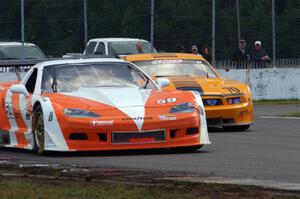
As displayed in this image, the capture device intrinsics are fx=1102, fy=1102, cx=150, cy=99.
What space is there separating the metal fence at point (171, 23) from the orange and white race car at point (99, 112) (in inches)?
569

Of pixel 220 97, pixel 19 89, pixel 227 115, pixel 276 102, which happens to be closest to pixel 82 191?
pixel 19 89

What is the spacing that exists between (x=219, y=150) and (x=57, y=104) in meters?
2.02

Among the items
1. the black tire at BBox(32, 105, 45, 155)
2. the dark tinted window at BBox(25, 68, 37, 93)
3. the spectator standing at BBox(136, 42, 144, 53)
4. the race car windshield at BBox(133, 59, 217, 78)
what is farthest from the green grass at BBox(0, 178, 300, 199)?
the spectator standing at BBox(136, 42, 144, 53)

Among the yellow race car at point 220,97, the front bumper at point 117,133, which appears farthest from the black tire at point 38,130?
the yellow race car at point 220,97

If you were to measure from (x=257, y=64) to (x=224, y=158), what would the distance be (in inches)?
679

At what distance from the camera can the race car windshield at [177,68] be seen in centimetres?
1823

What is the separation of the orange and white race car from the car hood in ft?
10.8

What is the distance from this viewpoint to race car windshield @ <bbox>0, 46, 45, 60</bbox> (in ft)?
94.1

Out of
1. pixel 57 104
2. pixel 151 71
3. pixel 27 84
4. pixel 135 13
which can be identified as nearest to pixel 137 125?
pixel 57 104

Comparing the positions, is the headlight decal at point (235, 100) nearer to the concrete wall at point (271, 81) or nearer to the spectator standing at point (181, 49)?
the concrete wall at point (271, 81)

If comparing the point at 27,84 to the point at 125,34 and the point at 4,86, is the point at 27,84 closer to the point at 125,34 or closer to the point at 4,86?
the point at 4,86

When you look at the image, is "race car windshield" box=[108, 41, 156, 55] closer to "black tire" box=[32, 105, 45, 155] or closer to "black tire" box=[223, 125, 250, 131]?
"black tire" box=[223, 125, 250, 131]

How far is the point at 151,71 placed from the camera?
60.7 feet

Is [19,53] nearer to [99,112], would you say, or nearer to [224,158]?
[99,112]
